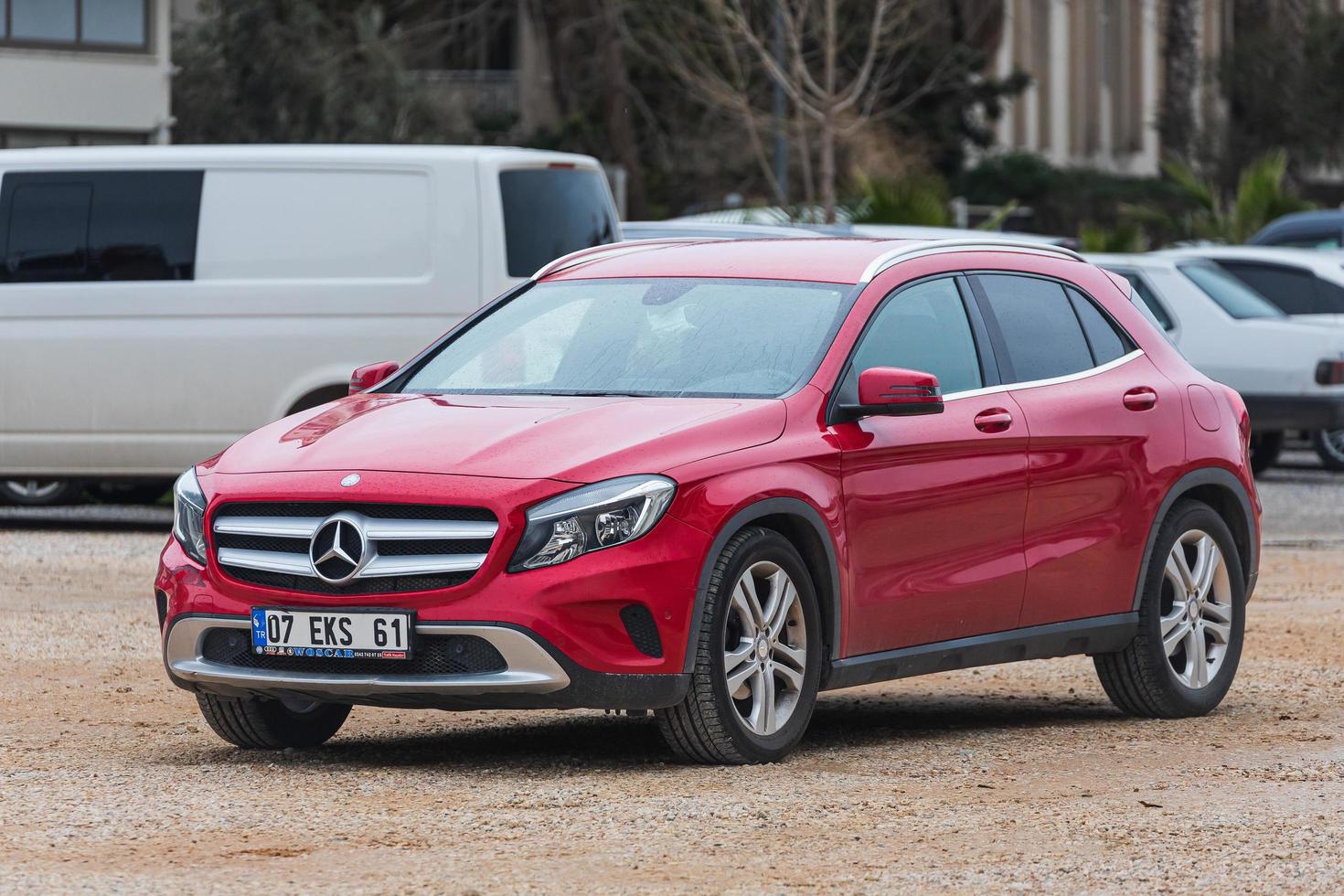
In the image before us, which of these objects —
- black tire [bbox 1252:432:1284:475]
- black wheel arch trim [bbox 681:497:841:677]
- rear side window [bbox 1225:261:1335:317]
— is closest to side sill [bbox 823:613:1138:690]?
black wheel arch trim [bbox 681:497:841:677]

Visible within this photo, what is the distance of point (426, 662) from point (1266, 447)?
15.3m

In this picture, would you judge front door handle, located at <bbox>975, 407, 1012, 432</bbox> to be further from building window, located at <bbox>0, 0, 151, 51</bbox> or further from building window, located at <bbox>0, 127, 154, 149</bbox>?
building window, located at <bbox>0, 0, 151, 51</bbox>

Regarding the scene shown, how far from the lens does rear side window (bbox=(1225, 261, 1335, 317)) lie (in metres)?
21.0

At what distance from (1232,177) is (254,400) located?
39.3 metres

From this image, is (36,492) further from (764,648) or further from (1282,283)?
(764,648)

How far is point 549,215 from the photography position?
563 inches

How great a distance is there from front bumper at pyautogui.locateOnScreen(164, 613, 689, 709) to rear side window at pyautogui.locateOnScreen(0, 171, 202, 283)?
7747 mm

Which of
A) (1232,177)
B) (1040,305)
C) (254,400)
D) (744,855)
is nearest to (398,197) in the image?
(254,400)

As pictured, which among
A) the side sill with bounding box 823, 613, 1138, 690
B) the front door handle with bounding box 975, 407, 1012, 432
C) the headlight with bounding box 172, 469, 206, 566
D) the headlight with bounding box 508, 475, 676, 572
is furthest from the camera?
the front door handle with bounding box 975, 407, 1012, 432

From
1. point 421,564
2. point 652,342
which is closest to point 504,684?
point 421,564

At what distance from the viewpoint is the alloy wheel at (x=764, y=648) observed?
7.07 metres

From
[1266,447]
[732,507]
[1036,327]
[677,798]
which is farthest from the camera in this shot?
[1266,447]

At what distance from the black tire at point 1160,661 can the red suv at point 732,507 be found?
1cm

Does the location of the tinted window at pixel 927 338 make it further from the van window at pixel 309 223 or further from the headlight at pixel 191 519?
the van window at pixel 309 223
